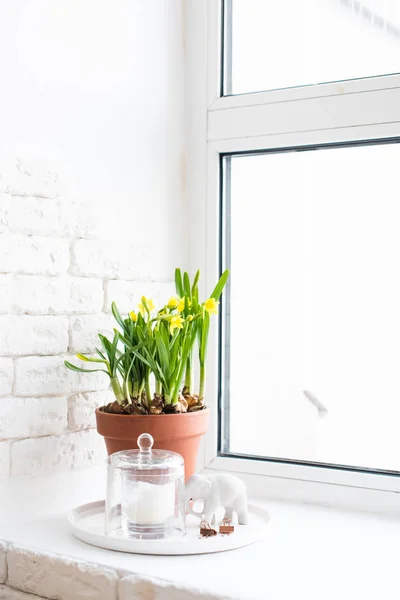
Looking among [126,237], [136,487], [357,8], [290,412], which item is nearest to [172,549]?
[136,487]

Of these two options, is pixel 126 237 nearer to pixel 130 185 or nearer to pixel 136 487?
pixel 130 185

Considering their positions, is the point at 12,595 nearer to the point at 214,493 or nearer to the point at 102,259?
the point at 214,493

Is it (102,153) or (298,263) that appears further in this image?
(298,263)

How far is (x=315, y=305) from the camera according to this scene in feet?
4.99

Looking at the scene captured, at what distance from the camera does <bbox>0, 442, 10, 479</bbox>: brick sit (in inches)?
48.1

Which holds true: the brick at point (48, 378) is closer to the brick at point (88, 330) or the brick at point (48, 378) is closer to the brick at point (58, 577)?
the brick at point (88, 330)

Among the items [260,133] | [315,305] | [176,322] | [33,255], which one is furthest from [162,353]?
[260,133]

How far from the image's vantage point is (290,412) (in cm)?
155

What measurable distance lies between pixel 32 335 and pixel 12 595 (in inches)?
16.1

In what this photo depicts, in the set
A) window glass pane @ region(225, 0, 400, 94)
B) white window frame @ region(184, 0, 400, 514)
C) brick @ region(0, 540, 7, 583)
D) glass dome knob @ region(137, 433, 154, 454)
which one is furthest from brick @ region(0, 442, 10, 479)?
window glass pane @ region(225, 0, 400, 94)

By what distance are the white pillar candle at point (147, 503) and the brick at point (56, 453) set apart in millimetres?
218

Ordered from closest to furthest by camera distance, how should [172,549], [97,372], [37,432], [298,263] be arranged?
[172,549], [37,432], [97,372], [298,263]

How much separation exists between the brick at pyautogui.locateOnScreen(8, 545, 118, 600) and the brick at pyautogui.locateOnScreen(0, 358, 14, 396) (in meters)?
0.25

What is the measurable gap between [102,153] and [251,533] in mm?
744
